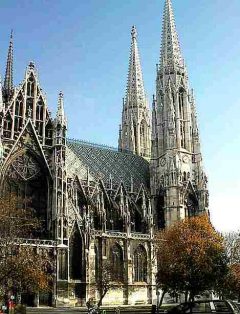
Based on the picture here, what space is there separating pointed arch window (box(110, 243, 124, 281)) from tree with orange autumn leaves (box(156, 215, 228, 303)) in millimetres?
8082

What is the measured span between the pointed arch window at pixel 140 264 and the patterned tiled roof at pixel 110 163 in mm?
11778

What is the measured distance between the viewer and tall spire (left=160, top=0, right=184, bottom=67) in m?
77.1

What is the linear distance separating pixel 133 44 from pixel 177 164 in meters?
35.2

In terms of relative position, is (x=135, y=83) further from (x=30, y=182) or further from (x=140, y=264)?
(x=30, y=182)

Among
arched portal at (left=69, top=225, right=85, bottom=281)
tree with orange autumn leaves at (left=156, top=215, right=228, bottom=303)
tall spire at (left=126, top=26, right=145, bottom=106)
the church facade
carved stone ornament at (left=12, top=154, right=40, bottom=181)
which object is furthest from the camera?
tall spire at (left=126, top=26, right=145, bottom=106)

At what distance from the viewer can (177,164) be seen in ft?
227

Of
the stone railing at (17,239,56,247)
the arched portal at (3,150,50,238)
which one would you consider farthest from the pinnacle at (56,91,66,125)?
the stone railing at (17,239,56,247)

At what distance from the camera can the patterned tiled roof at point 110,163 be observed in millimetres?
68062

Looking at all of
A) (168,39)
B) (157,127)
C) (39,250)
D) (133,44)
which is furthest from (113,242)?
(133,44)

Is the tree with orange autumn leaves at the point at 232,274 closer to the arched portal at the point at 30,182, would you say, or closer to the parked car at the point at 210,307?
the arched portal at the point at 30,182

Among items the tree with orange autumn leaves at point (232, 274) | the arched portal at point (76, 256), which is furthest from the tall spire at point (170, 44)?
the arched portal at point (76, 256)

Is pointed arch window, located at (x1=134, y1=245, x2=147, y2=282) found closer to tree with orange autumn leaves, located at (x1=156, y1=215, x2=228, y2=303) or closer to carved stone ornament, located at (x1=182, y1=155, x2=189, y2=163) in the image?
tree with orange autumn leaves, located at (x1=156, y1=215, x2=228, y2=303)

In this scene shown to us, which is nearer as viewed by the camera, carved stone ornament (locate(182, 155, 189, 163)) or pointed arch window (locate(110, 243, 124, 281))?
pointed arch window (locate(110, 243, 124, 281))

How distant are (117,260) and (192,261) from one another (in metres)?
14.6
